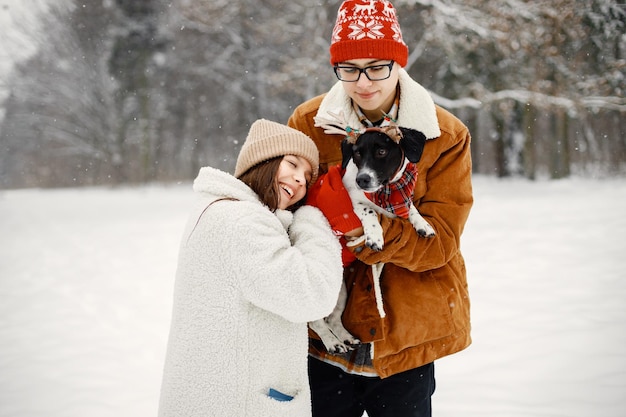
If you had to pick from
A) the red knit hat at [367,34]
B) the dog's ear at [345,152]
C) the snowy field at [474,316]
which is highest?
the red knit hat at [367,34]

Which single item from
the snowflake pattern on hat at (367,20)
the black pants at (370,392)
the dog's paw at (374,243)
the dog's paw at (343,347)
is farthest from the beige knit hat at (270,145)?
the black pants at (370,392)

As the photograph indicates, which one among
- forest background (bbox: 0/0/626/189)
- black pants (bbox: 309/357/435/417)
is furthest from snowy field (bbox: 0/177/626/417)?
forest background (bbox: 0/0/626/189)

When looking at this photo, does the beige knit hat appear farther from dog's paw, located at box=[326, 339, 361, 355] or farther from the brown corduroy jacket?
dog's paw, located at box=[326, 339, 361, 355]

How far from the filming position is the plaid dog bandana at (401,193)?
2068 mm

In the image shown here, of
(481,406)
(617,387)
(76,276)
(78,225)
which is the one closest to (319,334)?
(481,406)

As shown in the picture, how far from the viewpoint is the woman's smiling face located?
6.25 ft

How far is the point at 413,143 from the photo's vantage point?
202cm

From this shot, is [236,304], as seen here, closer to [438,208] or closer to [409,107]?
[438,208]

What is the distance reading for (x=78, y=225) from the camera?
12.8 metres

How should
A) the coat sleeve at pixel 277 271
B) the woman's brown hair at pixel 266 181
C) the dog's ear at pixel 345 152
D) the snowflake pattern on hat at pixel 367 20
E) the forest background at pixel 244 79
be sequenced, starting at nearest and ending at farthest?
1. the coat sleeve at pixel 277 271
2. the woman's brown hair at pixel 266 181
3. the snowflake pattern on hat at pixel 367 20
4. the dog's ear at pixel 345 152
5. the forest background at pixel 244 79

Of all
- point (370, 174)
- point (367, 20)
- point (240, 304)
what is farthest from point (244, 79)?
point (240, 304)

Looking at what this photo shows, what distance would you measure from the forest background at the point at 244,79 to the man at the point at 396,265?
7786 mm

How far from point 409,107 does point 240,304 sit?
1089 millimetres

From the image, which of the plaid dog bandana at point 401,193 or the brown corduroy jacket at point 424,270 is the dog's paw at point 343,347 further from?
the plaid dog bandana at point 401,193
